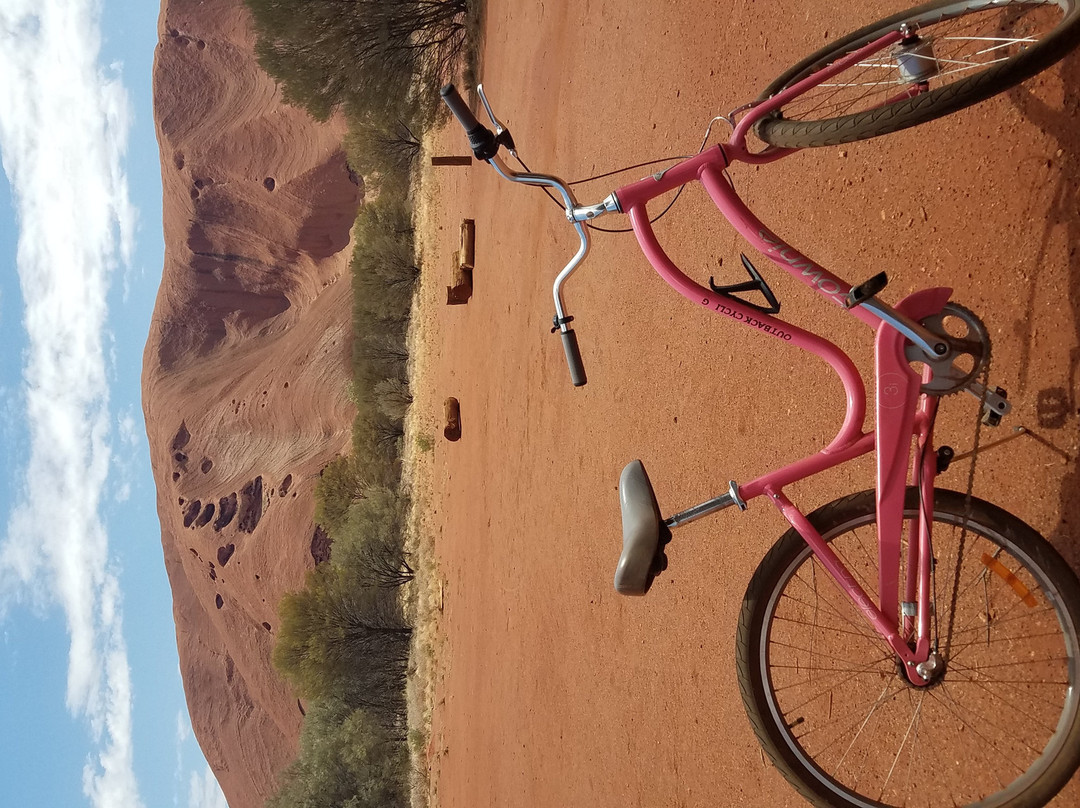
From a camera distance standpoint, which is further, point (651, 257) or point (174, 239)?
point (174, 239)

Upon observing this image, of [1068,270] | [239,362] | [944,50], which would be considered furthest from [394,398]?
[1068,270]

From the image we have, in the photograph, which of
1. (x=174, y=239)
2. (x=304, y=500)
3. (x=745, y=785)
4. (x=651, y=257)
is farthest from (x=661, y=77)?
(x=174, y=239)

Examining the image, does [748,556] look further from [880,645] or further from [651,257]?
[651,257]

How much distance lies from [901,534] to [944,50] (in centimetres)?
234

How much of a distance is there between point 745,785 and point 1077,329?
8.82 feet

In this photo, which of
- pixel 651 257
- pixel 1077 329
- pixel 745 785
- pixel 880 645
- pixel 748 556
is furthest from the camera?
pixel 748 556

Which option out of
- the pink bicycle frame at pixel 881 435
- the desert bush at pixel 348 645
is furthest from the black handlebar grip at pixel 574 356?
the desert bush at pixel 348 645

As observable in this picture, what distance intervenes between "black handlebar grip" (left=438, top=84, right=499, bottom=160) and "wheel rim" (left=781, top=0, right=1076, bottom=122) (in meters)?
1.32

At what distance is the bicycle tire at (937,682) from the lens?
2.04 m

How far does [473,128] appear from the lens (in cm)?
241

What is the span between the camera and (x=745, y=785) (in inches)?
149

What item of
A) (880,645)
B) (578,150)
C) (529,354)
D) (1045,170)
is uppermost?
(578,150)

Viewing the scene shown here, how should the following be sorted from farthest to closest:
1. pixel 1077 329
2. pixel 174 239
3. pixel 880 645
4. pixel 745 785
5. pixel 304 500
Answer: pixel 174 239 → pixel 304 500 → pixel 745 785 → pixel 880 645 → pixel 1077 329

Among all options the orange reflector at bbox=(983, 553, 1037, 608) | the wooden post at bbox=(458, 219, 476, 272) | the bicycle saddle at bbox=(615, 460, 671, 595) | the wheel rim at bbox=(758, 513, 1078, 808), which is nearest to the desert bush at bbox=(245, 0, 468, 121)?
the wooden post at bbox=(458, 219, 476, 272)
